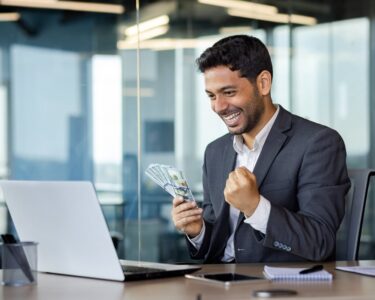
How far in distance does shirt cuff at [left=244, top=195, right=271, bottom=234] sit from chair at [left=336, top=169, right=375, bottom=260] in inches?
16.3

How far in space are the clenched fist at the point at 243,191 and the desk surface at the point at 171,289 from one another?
39 cm

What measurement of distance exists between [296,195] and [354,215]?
222 mm

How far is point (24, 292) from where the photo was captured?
7.42 ft

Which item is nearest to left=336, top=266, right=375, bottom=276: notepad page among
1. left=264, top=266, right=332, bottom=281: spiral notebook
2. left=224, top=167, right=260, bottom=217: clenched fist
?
left=264, top=266, right=332, bottom=281: spiral notebook

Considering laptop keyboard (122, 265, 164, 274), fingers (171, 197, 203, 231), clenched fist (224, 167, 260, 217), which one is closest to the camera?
laptop keyboard (122, 265, 164, 274)

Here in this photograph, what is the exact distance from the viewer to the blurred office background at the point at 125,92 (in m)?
6.35

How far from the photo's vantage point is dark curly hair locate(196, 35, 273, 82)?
314 cm

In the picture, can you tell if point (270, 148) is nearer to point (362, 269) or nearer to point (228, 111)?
point (228, 111)

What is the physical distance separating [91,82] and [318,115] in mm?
1814

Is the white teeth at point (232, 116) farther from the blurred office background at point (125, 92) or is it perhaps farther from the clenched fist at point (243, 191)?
the blurred office background at point (125, 92)

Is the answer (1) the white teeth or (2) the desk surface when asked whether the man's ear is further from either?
(2) the desk surface

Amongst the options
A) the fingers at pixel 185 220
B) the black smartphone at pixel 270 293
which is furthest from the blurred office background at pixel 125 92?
the black smartphone at pixel 270 293

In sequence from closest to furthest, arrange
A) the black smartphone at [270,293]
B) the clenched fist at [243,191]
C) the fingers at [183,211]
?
the black smartphone at [270,293], the clenched fist at [243,191], the fingers at [183,211]

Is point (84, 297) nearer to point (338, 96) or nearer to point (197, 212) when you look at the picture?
point (197, 212)
